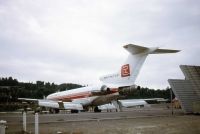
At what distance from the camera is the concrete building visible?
89.1ft

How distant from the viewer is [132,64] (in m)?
30.5

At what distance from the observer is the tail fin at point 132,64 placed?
27.9 metres

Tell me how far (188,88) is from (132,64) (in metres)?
6.32

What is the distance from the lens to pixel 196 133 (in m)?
10.5

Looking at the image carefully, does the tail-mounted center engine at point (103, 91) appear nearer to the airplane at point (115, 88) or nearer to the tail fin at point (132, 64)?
the airplane at point (115, 88)

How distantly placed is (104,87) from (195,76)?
1189 cm

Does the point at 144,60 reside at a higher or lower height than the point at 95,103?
higher

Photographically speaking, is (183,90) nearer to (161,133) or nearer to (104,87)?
(104,87)

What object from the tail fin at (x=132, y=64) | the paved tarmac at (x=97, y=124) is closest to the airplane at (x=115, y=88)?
the tail fin at (x=132, y=64)

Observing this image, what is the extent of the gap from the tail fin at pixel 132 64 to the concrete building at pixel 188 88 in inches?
110

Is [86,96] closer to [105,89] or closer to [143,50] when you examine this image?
[105,89]

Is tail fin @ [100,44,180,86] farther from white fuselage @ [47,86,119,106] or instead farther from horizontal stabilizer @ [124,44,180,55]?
white fuselage @ [47,86,119,106]

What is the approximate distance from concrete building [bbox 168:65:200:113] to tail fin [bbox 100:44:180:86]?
9.21ft

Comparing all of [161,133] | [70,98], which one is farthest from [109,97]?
[161,133]
